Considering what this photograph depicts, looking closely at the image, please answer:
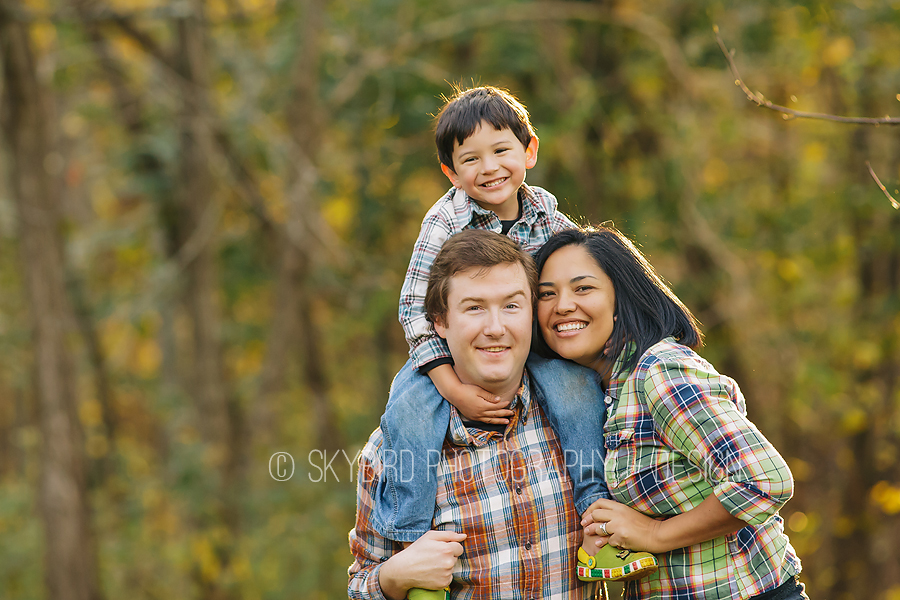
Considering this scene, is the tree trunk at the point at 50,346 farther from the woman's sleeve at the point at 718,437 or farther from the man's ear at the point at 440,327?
the woman's sleeve at the point at 718,437

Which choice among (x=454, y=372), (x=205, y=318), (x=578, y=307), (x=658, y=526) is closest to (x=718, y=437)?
(x=658, y=526)

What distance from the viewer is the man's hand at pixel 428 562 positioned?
214 centimetres

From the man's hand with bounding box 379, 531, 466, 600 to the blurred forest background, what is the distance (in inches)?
169

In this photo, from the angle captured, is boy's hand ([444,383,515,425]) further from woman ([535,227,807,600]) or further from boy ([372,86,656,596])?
woman ([535,227,807,600])

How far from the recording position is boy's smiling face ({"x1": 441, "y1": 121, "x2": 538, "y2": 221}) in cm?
249

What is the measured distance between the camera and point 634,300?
2244 mm

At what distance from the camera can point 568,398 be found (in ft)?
7.33

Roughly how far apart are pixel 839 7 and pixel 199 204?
5.12 m

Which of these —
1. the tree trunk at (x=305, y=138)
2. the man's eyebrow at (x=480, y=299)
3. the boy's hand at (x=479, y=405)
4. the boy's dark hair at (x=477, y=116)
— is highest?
the tree trunk at (x=305, y=138)

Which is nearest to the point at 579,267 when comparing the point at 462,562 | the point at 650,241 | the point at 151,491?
the point at 462,562

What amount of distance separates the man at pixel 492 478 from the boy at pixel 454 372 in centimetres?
4
